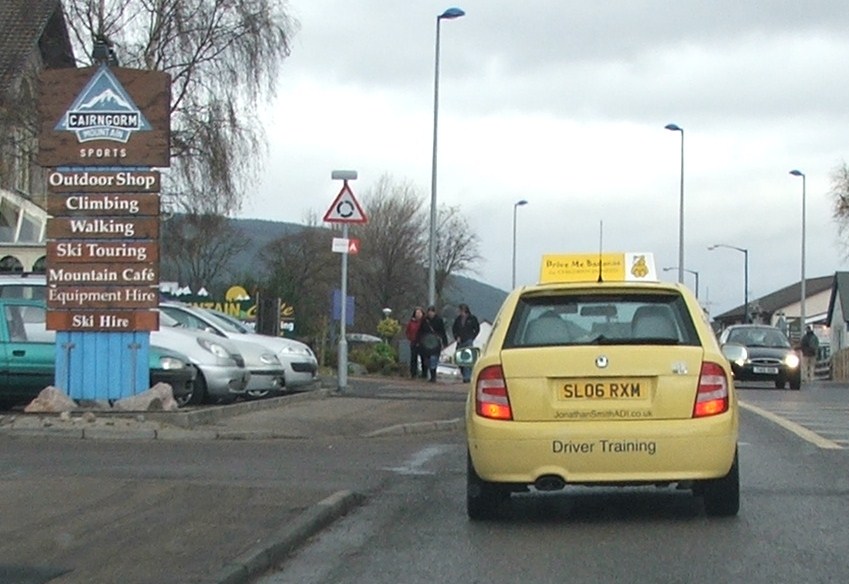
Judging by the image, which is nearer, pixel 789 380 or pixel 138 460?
pixel 138 460

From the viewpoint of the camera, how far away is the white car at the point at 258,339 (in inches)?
890

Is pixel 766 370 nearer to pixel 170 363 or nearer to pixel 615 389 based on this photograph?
pixel 170 363

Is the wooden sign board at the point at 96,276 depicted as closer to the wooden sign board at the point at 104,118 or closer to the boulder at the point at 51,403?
the wooden sign board at the point at 104,118

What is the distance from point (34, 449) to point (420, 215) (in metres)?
66.9

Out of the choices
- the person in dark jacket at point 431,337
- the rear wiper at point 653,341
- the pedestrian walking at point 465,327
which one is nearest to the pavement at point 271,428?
the rear wiper at point 653,341

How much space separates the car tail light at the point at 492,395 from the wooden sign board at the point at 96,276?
28.9 feet

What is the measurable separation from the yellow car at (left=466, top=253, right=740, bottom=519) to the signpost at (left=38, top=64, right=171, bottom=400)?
28.4 ft

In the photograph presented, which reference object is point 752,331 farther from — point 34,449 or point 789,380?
point 34,449

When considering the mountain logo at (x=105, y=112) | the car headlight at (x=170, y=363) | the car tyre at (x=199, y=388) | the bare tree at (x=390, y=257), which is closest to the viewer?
the mountain logo at (x=105, y=112)

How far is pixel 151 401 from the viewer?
1747cm

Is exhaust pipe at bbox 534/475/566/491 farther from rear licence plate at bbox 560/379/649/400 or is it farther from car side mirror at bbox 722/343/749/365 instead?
car side mirror at bbox 722/343/749/365

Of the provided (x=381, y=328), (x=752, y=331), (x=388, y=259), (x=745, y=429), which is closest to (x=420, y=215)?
(x=388, y=259)

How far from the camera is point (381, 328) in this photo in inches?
1818

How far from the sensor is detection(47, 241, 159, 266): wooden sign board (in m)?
18.0
